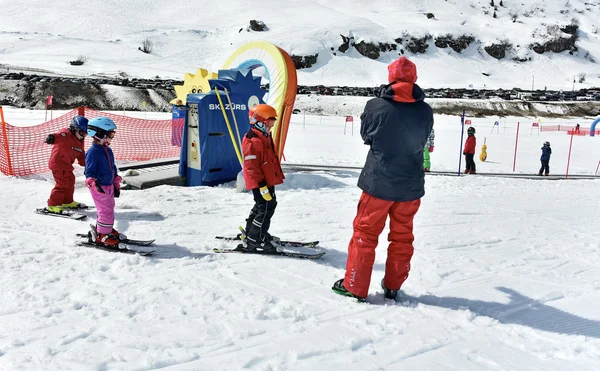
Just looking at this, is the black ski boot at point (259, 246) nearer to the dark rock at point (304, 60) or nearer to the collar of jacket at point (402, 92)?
the collar of jacket at point (402, 92)

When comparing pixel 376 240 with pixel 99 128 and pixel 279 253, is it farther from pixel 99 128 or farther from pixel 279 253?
pixel 99 128

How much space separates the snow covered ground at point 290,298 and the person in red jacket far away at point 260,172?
32 centimetres

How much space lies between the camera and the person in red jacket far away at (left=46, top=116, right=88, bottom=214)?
6.84 metres

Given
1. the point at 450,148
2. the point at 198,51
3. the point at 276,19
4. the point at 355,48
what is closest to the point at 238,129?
the point at 450,148

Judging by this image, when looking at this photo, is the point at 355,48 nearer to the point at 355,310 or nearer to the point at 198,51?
the point at 198,51

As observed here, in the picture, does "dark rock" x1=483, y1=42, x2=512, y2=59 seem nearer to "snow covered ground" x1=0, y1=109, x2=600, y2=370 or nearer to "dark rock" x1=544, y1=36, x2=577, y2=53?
"dark rock" x1=544, y1=36, x2=577, y2=53

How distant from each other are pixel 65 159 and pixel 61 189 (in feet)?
1.57

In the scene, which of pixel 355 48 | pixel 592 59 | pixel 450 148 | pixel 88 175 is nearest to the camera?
pixel 88 175

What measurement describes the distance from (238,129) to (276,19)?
70.4 metres

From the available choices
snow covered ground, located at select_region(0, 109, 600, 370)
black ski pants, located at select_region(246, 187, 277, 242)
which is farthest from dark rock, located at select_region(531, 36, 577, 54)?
black ski pants, located at select_region(246, 187, 277, 242)

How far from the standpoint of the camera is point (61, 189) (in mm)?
6930

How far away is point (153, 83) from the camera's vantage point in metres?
37.4

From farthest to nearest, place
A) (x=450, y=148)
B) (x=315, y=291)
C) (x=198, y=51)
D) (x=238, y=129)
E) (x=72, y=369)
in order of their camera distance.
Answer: (x=198, y=51)
(x=450, y=148)
(x=238, y=129)
(x=315, y=291)
(x=72, y=369)

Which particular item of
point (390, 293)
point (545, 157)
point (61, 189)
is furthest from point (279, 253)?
point (545, 157)
